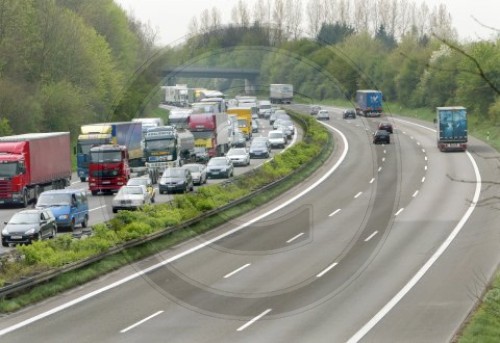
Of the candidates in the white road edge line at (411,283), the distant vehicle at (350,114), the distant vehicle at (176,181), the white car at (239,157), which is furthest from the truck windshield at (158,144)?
the distant vehicle at (350,114)

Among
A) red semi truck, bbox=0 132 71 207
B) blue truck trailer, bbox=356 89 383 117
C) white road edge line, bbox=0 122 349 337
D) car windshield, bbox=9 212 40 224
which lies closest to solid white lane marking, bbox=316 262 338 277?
white road edge line, bbox=0 122 349 337

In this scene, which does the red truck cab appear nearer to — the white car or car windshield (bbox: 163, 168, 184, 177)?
car windshield (bbox: 163, 168, 184, 177)

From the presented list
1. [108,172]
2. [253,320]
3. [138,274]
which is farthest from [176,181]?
[253,320]

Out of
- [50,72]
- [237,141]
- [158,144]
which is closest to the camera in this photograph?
[158,144]

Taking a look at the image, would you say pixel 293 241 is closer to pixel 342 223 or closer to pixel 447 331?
pixel 342 223

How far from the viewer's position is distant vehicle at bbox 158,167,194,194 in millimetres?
56344

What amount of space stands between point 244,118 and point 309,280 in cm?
7267

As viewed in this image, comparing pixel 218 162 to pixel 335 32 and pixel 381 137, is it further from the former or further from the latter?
pixel 335 32

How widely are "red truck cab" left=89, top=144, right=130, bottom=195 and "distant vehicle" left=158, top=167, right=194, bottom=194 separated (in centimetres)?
264

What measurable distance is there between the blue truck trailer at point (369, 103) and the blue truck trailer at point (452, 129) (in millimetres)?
35286

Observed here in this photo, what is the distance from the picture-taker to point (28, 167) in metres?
52.3

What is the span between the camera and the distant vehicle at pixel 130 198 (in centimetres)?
4797

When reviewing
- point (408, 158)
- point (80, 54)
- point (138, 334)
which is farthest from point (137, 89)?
point (138, 334)

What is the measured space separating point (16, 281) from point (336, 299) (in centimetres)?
896
